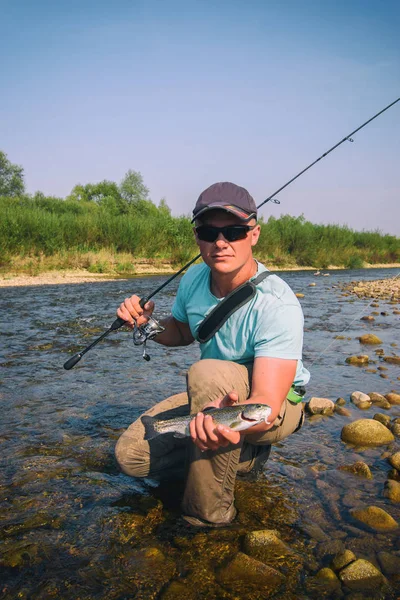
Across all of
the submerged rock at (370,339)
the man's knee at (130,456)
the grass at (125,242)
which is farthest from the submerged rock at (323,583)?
the grass at (125,242)

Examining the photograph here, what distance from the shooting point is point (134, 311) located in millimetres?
3795

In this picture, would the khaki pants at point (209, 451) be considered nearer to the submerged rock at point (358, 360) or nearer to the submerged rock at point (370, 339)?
the submerged rock at point (358, 360)

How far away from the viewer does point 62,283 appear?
873 inches

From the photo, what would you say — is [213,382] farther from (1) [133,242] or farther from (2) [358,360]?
(1) [133,242]

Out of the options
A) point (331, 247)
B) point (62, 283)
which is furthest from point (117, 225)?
point (331, 247)

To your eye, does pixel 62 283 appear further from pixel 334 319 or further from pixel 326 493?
pixel 326 493

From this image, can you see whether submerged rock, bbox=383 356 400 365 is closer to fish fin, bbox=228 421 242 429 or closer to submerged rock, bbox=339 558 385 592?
submerged rock, bbox=339 558 385 592

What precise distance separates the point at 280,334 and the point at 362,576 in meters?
1.33

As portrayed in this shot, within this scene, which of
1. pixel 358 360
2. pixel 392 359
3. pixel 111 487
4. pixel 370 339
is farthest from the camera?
pixel 370 339

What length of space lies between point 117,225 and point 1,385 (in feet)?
84.5

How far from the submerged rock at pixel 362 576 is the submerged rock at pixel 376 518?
49 cm

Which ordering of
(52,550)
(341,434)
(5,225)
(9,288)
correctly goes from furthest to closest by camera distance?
(5,225) → (9,288) → (341,434) → (52,550)

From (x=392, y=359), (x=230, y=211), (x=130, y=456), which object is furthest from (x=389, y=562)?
(x=392, y=359)

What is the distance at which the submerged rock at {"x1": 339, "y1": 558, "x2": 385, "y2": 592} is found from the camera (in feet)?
8.13
